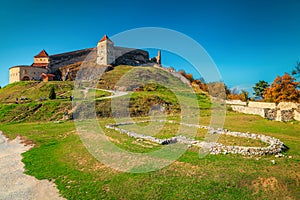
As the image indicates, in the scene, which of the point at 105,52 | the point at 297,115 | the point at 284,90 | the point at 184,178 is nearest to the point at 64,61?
the point at 105,52

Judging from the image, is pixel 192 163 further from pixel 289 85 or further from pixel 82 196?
pixel 289 85

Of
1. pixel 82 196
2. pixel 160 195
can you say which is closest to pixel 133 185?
pixel 160 195

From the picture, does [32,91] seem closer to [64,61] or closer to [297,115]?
[64,61]

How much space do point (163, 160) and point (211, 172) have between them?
129 inches

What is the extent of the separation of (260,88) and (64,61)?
7360cm

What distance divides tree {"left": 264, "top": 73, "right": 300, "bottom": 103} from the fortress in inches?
2351

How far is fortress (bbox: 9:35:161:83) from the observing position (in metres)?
71.4

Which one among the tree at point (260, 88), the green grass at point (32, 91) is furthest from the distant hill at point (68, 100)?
the tree at point (260, 88)

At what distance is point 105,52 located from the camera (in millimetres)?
91312

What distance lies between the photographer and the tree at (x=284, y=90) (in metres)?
48.5

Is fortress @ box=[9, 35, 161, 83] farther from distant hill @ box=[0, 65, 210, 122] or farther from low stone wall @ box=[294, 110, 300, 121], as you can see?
low stone wall @ box=[294, 110, 300, 121]

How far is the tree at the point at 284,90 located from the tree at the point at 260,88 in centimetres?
1537

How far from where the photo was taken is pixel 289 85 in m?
49.9

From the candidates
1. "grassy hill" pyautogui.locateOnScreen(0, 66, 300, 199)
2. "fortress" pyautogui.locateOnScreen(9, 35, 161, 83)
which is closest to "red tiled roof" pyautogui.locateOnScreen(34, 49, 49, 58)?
"fortress" pyautogui.locateOnScreen(9, 35, 161, 83)
